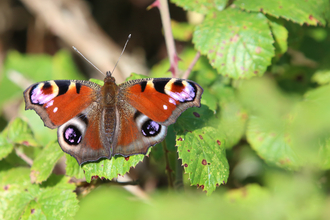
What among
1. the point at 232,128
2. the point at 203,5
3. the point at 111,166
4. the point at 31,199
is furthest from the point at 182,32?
the point at 31,199

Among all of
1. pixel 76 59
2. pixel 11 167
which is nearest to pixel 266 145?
pixel 11 167

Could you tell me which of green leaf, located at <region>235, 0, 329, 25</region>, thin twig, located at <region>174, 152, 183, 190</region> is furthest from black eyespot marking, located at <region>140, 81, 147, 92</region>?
green leaf, located at <region>235, 0, 329, 25</region>

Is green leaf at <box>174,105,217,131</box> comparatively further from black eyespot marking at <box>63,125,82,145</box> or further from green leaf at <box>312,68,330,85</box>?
green leaf at <box>312,68,330,85</box>

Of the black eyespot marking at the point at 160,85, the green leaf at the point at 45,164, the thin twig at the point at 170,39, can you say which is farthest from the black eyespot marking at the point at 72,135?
the thin twig at the point at 170,39

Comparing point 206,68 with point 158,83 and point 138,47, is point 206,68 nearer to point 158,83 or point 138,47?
point 158,83

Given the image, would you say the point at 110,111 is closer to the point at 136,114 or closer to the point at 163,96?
the point at 136,114

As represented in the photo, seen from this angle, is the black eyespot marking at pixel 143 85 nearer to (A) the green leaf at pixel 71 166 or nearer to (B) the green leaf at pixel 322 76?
(A) the green leaf at pixel 71 166
